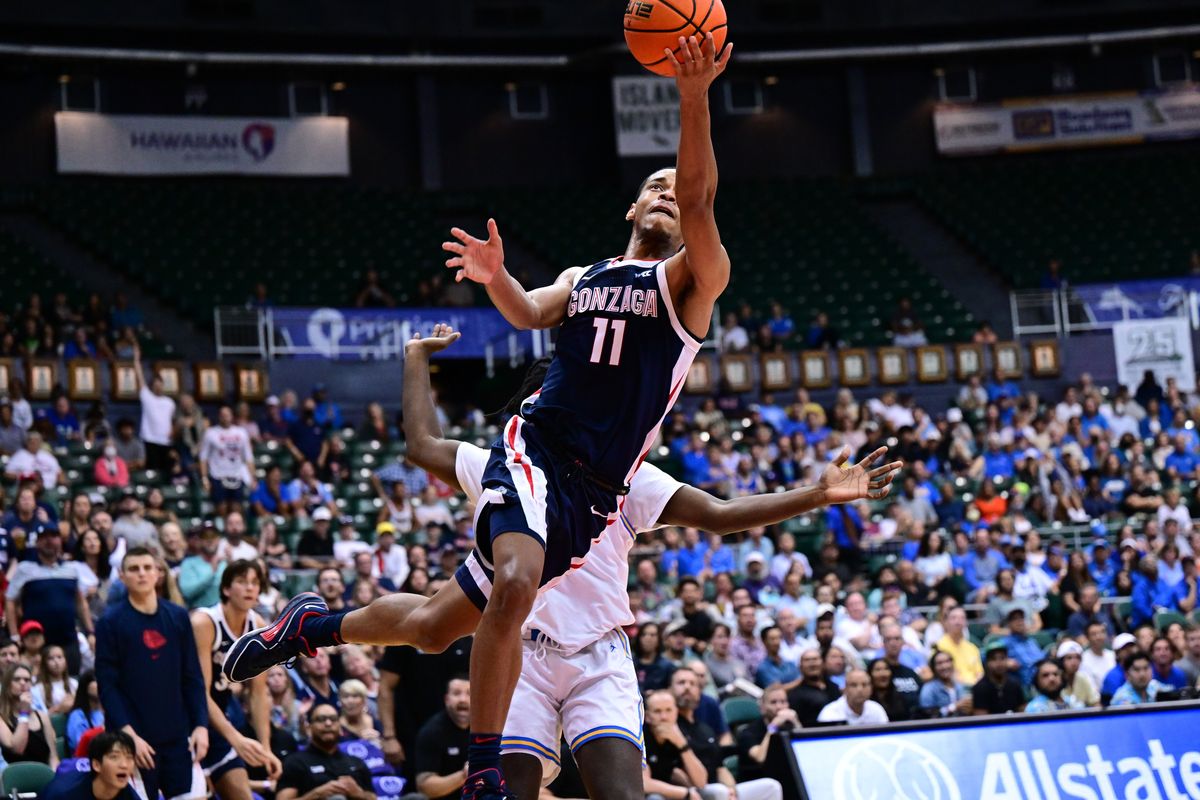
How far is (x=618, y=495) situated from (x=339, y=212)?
24.7 m

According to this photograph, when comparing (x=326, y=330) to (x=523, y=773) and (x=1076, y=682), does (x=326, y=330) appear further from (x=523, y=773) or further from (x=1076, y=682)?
(x=523, y=773)

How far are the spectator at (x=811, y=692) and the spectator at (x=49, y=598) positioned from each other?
5757mm

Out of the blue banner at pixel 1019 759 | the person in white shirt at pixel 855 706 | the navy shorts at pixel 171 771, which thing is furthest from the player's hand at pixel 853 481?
the person in white shirt at pixel 855 706

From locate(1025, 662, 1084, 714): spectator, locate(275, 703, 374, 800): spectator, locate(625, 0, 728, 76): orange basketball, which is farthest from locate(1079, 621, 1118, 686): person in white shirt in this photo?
locate(625, 0, 728, 76): orange basketball

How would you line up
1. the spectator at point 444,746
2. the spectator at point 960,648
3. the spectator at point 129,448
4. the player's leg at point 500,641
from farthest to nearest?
the spectator at point 129,448
the spectator at point 960,648
the spectator at point 444,746
the player's leg at point 500,641

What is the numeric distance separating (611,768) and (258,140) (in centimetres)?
2717

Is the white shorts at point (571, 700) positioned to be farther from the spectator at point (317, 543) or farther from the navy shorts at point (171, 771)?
the spectator at point (317, 543)

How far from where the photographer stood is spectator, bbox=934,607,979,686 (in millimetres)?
14711

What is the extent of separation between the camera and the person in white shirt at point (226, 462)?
17.9 metres

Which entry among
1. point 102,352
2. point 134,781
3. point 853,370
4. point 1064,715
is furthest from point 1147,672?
point 102,352

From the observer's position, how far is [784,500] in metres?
6.07

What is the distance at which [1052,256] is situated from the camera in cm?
3062

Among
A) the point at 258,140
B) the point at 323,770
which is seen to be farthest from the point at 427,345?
the point at 258,140

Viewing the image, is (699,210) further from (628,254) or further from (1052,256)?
(1052,256)
